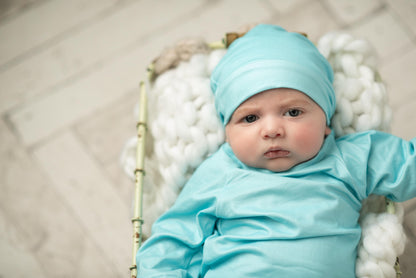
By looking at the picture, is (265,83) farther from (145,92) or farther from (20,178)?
(20,178)

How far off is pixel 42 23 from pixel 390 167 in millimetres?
1386

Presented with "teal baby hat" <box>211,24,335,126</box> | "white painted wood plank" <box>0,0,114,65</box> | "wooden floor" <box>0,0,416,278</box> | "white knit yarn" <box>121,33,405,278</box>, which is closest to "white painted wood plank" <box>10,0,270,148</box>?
"wooden floor" <box>0,0,416,278</box>

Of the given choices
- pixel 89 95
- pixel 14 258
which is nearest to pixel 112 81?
pixel 89 95

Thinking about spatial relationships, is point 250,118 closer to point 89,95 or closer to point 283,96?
point 283,96

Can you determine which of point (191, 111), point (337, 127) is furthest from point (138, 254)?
point (337, 127)

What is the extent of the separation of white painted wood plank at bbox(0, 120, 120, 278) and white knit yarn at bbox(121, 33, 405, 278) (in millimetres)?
351

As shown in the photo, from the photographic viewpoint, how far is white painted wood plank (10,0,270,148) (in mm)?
1525

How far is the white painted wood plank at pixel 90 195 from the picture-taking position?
4.44ft

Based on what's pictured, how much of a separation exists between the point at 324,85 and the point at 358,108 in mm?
156

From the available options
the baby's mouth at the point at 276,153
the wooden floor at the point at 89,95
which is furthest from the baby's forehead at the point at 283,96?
the wooden floor at the point at 89,95

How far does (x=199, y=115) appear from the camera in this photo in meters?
1.09

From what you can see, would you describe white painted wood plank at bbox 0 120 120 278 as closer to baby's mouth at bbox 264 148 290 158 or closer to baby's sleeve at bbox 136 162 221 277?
baby's sleeve at bbox 136 162 221 277

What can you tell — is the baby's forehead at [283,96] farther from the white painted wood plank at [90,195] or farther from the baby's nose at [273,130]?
the white painted wood plank at [90,195]

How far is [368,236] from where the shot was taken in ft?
3.04
